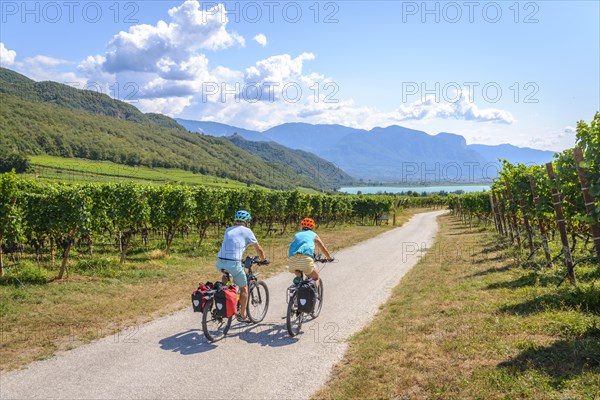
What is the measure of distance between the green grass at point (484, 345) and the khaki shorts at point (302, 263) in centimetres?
175

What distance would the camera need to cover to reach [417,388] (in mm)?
5934

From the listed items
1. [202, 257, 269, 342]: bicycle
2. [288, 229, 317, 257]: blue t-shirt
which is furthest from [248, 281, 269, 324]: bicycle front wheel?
[288, 229, 317, 257]: blue t-shirt

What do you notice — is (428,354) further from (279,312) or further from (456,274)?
(456,274)

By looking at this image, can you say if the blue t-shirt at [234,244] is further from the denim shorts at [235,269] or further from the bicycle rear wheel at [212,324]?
the bicycle rear wheel at [212,324]

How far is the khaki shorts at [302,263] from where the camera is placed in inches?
363

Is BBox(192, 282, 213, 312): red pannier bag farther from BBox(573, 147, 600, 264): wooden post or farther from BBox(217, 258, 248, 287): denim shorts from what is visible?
BBox(573, 147, 600, 264): wooden post

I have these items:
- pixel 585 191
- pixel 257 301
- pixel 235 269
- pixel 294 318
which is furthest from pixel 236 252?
pixel 585 191

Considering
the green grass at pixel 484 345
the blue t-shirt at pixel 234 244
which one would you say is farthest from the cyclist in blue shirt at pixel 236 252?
the green grass at pixel 484 345

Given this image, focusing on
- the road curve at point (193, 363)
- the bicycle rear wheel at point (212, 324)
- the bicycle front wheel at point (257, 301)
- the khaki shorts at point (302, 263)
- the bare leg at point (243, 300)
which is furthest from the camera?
the bicycle front wheel at point (257, 301)

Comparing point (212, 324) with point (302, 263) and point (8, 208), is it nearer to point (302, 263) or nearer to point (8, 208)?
point (302, 263)

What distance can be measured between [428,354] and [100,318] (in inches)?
297

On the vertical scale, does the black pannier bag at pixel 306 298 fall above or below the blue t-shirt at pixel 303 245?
below

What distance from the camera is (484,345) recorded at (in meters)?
7.14

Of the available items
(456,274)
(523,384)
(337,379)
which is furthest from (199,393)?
(456,274)
